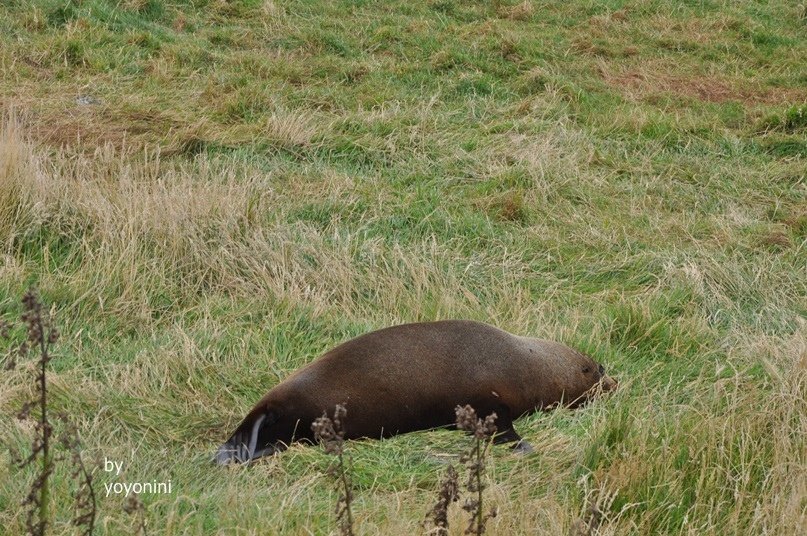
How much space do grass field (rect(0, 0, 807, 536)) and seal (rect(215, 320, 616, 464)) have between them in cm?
14

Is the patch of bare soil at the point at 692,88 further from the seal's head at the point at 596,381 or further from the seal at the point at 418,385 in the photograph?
the seal at the point at 418,385

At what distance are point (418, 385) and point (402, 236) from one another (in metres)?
2.29

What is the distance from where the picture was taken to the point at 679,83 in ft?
34.5

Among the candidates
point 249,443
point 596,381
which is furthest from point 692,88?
point 249,443

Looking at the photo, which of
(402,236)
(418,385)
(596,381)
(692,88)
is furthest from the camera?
(692,88)

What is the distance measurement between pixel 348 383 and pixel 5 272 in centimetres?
204

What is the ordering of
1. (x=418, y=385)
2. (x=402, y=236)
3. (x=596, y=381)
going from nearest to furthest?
(x=418, y=385), (x=596, y=381), (x=402, y=236)

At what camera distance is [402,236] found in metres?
6.41

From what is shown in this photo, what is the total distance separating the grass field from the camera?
349cm

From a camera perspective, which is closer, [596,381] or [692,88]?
[596,381]

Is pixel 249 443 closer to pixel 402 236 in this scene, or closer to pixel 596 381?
pixel 596 381

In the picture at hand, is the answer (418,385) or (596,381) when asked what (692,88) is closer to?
(596,381)

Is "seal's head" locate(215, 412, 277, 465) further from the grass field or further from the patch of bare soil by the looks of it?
the patch of bare soil

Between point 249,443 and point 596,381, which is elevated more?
point 249,443
